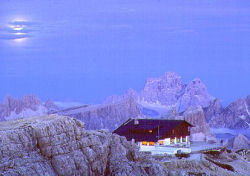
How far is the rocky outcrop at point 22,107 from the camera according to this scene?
8025 centimetres

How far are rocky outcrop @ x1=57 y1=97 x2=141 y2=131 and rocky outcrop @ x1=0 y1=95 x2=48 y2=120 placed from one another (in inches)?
153

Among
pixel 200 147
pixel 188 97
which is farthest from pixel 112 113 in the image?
pixel 200 147

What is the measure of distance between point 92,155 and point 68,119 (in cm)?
245

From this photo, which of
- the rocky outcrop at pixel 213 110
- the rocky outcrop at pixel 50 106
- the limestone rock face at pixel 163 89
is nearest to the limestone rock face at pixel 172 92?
the limestone rock face at pixel 163 89

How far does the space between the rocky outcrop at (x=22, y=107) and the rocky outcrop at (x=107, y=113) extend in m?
3.88

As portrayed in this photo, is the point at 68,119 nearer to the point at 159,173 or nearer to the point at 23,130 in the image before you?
the point at 23,130

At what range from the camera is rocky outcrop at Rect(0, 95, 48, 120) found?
3159 inches

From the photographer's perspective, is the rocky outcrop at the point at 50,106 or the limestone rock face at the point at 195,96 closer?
the rocky outcrop at the point at 50,106

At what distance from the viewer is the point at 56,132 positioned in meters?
30.9

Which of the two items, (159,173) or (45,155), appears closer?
(45,155)

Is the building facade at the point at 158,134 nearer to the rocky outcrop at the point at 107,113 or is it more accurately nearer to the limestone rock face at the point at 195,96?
the rocky outcrop at the point at 107,113

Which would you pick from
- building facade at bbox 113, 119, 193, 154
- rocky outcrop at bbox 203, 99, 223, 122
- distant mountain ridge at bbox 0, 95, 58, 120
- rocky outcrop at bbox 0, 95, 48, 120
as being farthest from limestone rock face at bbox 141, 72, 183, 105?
building facade at bbox 113, 119, 193, 154

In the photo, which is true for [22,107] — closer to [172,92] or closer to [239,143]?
[172,92]

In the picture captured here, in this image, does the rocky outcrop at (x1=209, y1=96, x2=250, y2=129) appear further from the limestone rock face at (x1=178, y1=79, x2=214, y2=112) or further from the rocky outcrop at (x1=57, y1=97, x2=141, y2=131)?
the rocky outcrop at (x1=57, y1=97, x2=141, y2=131)
